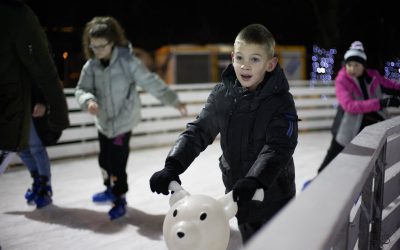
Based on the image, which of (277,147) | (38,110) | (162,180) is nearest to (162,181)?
(162,180)

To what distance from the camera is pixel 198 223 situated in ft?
4.21

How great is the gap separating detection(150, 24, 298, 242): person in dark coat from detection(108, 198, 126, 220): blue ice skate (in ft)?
6.04

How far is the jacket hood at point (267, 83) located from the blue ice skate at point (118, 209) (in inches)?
79.3

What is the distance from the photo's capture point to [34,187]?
385cm

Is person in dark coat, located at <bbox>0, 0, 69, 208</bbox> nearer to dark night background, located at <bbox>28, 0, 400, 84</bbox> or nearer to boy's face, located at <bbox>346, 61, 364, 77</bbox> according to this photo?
boy's face, located at <bbox>346, 61, 364, 77</bbox>

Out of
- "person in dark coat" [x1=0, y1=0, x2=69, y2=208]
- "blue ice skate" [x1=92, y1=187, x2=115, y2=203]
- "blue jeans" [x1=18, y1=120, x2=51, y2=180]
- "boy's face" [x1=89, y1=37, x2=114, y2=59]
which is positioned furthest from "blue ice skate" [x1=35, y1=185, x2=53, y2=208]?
"person in dark coat" [x1=0, y1=0, x2=69, y2=208]

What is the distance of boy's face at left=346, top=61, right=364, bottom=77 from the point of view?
151 inches

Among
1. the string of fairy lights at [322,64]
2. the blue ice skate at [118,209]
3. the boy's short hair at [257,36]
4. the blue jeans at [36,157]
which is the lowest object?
the string of fairy lights at [322,64]

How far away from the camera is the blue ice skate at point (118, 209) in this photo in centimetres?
352

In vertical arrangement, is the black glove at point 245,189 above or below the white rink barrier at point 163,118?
above

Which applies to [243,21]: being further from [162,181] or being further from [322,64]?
[162,181]

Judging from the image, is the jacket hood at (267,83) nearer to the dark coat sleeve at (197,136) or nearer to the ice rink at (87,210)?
the dark coat sleeve at (197,136)

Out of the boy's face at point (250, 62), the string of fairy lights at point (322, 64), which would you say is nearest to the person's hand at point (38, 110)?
the boy's face at point (250, 62)

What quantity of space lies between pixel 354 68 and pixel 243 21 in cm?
1833
